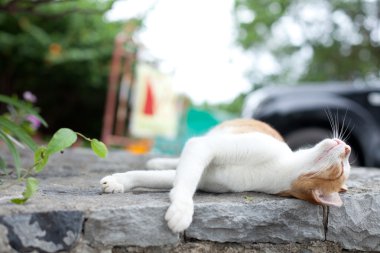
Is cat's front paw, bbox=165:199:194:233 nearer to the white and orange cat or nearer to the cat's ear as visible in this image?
the white and orange cat

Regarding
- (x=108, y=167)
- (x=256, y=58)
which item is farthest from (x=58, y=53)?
(x=256, y=58)

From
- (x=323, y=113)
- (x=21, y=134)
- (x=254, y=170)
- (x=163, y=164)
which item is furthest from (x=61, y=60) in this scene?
(x=254, y=170)

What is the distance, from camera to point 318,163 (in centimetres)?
177

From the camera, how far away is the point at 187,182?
64.2 inches

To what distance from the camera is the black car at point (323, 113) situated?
14.0 ft

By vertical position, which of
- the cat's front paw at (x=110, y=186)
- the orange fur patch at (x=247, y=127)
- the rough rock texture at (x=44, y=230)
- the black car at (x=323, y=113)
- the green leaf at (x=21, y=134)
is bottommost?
the rough rock texture at (x=44, y=230)

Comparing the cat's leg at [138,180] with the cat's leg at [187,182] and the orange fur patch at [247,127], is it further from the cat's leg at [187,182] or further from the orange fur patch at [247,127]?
the orange fur patch at [247,127]

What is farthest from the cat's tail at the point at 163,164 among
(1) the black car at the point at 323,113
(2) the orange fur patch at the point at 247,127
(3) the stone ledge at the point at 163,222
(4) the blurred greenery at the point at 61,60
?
(4) the blurred greenery at the point at 61,60

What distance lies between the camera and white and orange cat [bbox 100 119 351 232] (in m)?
1.74

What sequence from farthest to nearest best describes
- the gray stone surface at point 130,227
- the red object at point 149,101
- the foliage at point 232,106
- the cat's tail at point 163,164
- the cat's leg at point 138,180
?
the foliage at point 232,106 < the red object at point 149,101 < the cat's tail at point 163,164 < the cat's leg at point 138,180 < the gray stone surface at point 130,227

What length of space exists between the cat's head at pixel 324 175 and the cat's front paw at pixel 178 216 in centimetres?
47

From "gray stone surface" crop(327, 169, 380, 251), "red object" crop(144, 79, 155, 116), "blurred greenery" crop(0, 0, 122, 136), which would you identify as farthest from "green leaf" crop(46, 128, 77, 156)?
"red object" crop(144, 79, 155, 116)

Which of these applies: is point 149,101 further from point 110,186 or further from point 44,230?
point 44,230

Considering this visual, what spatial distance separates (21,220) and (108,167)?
4.52ft
